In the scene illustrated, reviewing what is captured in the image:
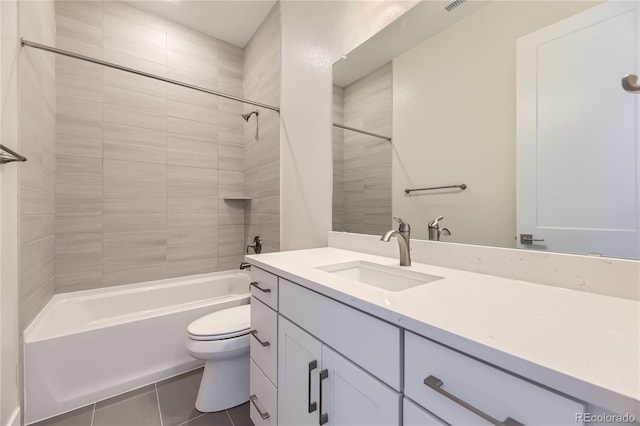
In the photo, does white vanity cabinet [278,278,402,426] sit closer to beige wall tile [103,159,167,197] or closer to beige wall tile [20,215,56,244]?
beige wall tile [20,215,56,244]

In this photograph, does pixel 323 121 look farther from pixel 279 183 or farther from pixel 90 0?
pixel 90 0

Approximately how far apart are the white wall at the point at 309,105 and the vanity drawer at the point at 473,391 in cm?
121

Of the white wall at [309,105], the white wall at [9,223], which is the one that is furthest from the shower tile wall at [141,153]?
the white wall at [309,105]

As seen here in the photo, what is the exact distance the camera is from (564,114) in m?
0.81

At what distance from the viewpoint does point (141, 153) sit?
7.21 ft

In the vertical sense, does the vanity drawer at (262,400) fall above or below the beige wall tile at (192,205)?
below

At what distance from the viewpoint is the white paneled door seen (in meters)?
0.71

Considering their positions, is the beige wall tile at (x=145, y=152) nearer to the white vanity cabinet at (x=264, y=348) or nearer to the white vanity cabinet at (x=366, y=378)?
the white vanity cabinet at (x=264, y=348)

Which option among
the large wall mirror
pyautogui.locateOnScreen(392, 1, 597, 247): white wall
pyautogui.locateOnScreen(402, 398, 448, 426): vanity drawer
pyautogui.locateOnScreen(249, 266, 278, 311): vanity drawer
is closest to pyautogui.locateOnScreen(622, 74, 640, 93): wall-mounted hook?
the large wall mirror

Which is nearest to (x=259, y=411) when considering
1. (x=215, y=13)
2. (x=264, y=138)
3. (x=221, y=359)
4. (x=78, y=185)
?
(x=221, y=359)

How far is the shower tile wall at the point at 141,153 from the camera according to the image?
1.94 metres

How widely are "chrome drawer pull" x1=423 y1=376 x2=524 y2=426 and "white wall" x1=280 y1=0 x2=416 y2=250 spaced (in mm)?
1242

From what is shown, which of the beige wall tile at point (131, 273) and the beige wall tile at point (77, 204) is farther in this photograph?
the beige wall tile at point (131, 273)

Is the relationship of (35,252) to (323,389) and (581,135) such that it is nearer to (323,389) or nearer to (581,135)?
(323,389)
